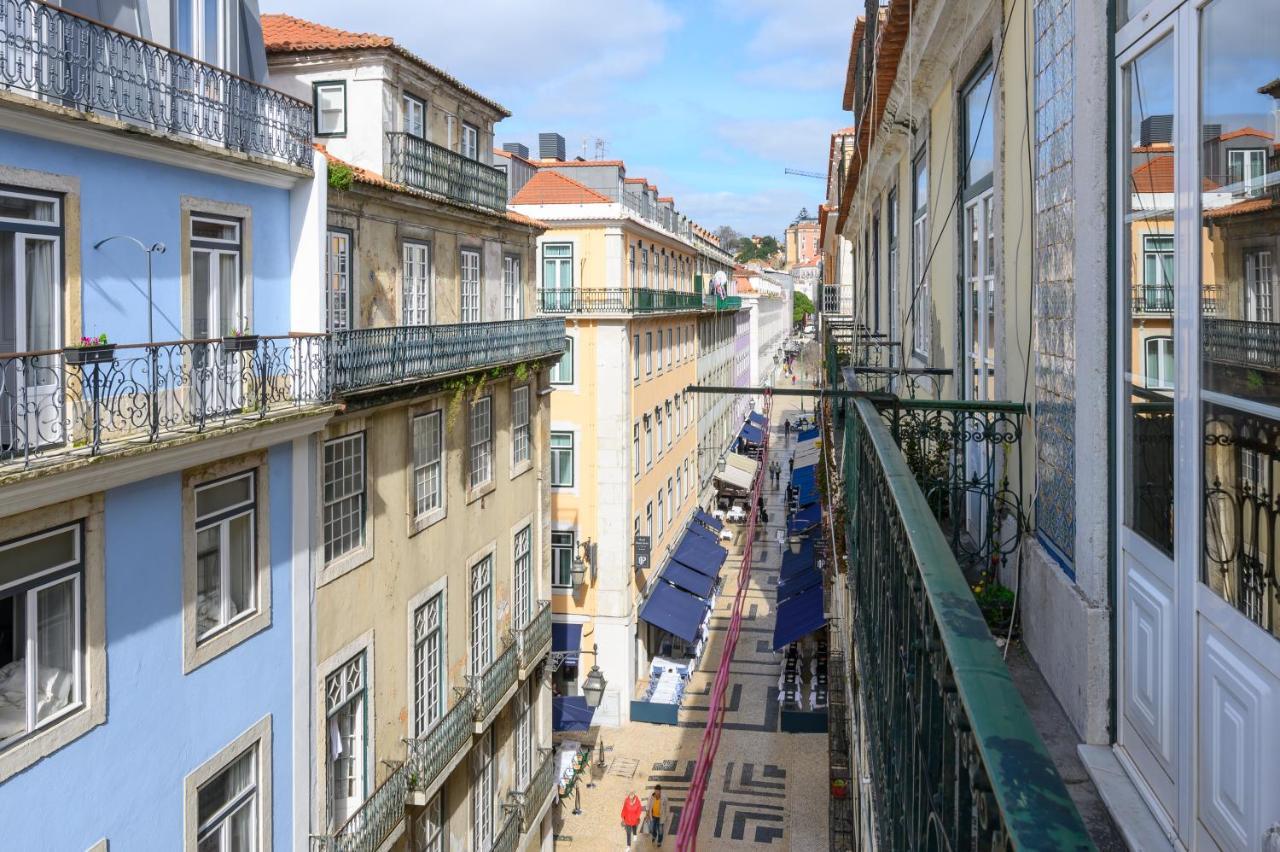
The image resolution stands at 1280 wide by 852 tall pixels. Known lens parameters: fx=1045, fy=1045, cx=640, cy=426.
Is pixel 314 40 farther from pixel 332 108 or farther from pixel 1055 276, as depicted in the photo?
pixel 1055 276

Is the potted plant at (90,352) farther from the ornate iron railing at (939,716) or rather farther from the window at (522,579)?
the window at (522,579)

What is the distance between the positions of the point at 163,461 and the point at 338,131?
6.81 m

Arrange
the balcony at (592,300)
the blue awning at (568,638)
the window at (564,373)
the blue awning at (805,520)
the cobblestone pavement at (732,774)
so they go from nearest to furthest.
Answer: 1. the cobblestone pavement at (732,774)
2. the balcony at (592,300)
3. the blue awning at (568,638)
4. the window at (564,373)
5. the blue awning at (805,520)

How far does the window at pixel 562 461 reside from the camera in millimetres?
27391

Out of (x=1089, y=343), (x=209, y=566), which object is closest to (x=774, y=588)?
(x=209, y=566)

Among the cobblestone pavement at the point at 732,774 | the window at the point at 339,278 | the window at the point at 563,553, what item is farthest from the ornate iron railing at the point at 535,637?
the window at the point at 339,278

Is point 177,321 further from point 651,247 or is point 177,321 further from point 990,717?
point 651,247

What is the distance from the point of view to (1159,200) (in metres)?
3.13

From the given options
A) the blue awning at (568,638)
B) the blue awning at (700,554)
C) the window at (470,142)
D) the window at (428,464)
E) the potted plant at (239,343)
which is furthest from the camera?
the blue awning at (700,554)

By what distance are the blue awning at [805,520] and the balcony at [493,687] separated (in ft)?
55.6

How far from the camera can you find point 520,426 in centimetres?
1894

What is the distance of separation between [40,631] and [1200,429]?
802cm

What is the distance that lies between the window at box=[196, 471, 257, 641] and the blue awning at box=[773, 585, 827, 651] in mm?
16534

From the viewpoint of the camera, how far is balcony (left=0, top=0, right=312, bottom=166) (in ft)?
24.6
